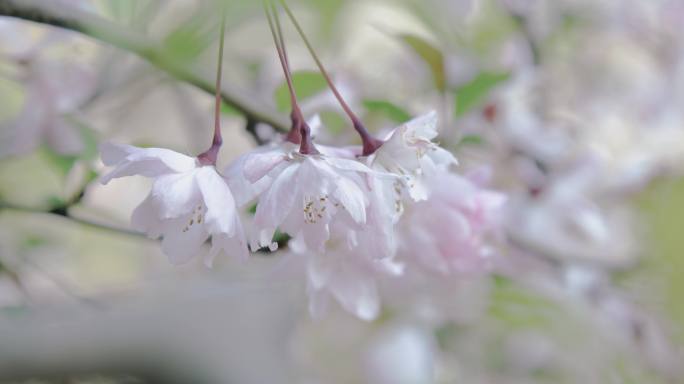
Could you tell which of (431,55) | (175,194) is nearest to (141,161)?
(175,194)

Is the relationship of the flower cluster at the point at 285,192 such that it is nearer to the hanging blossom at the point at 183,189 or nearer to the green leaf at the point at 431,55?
the hanging blossom at the point at 183,189

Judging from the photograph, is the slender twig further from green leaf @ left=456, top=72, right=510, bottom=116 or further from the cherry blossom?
green leaf @ left=456, top=72, right=510, bottom=116

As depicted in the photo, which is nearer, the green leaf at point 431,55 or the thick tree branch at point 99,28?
the thick tree branch at point 99,28

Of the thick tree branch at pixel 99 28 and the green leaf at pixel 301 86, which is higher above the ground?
the thick tree branch at pixel 99 28

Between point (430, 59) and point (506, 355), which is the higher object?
point (430, 59)

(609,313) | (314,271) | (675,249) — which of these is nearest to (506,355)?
(609,313)

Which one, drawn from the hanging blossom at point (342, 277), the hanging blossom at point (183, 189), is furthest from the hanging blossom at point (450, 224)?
the hanging blossom at point (183, 189)

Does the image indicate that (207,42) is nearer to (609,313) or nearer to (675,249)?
(675,249)
